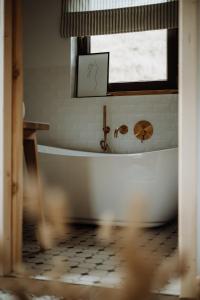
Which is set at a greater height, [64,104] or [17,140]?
[64,104]

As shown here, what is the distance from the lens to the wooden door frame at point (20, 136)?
1456 millimetres

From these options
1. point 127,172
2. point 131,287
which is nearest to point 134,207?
Result: point 131,287

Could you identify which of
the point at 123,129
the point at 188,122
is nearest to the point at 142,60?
the point at 123,129

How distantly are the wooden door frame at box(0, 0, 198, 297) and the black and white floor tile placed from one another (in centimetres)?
14

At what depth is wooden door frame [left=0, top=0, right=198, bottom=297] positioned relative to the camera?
1.46 meters

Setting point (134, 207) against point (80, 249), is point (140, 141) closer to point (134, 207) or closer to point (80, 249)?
point (80, 249)

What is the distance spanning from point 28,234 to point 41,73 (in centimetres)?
171

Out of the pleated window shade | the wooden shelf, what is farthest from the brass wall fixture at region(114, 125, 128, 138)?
the pleated window shade

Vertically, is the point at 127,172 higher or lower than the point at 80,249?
higher

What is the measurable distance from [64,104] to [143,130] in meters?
0.81

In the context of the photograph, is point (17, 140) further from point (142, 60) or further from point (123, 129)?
point (142, 60)

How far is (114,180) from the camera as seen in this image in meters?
2.70

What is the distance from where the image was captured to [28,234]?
2.58 m

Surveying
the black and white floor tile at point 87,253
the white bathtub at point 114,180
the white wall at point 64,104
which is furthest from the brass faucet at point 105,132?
the black and white floor tile at point 87,253
